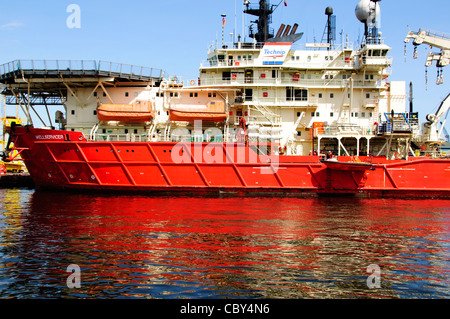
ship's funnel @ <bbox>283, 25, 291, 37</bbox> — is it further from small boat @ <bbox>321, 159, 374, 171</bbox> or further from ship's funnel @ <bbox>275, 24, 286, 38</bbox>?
small boat @ <bbox>321, 159, 374, 171</bbox>

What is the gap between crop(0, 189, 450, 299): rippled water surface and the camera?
25.8 feet

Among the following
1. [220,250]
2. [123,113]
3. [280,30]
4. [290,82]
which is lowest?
[220,250]

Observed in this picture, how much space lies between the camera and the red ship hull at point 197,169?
22.5m

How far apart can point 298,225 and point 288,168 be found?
8892 millimetres

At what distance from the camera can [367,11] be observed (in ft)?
89.8

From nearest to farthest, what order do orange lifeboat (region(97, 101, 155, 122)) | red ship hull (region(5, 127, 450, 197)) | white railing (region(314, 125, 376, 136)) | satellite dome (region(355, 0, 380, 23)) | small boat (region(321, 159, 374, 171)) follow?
small boat (region(321, 159, 374, 171)) → red ship hull (region(5, 127, 450, 197)) → orange lifeboat (region(97, 101, 155, 122)) → white railing (region(314, 125, 376, 136)) → satellite dome (region(355, 0, 380, 23))

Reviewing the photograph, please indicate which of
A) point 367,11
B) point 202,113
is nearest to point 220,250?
point 202,113

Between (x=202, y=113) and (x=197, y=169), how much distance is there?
391cm

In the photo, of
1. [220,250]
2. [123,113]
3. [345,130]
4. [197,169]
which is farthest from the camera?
[345,130]

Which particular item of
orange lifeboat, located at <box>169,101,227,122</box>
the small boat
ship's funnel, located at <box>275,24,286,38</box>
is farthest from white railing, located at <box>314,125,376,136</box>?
ship's funnel, located at <box>275,24,286,38</box>

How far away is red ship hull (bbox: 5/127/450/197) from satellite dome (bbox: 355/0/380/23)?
10.9 meters

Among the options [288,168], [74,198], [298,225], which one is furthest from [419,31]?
[74,198]

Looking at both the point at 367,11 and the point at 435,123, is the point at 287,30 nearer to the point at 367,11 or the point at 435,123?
the point at 367,11

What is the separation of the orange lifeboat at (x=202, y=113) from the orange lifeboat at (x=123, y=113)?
1.51 meters
